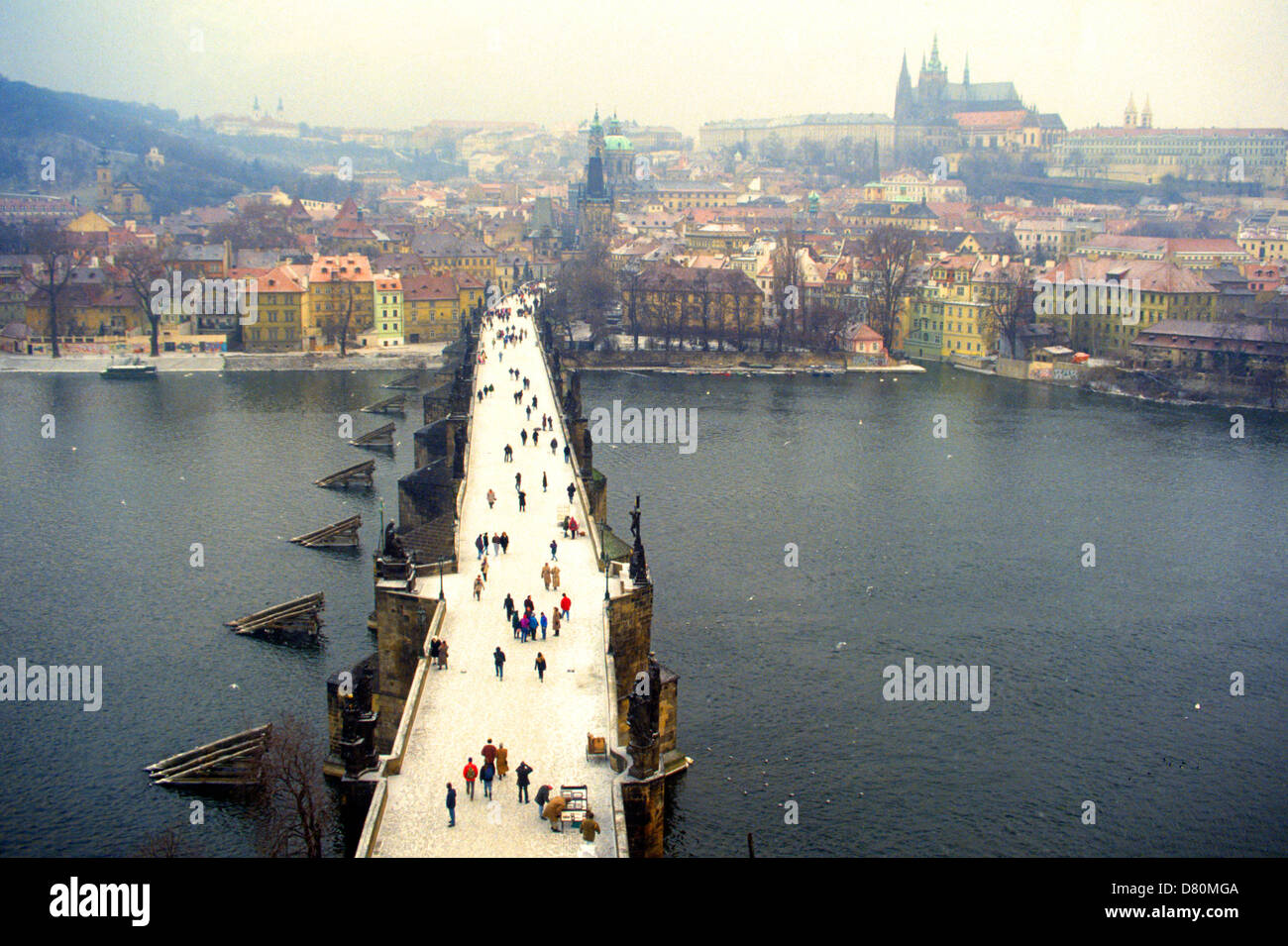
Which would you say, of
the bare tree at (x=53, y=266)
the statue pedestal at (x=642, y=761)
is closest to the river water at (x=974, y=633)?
the statue pedestal at (x=642, y=761)

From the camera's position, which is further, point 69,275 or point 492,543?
point 69,275

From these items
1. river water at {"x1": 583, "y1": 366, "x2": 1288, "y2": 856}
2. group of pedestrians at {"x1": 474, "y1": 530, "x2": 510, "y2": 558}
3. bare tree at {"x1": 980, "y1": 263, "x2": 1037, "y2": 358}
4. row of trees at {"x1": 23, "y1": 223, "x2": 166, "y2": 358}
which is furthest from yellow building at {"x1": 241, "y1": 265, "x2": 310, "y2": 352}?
group of pedestrians at {"x1": 474, "y1": 530, "x2": 510, "y2": 558}

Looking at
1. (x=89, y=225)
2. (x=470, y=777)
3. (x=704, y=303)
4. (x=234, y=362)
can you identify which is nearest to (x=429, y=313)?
(x=234, y=362)

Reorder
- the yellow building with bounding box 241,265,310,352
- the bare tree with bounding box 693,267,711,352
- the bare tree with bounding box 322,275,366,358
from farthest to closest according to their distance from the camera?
the bare tree with bounding box 693,267,711,352 < the bare tree with bounding box 322,275,366,358 < the yellow building with bounding box 241,265,310,352

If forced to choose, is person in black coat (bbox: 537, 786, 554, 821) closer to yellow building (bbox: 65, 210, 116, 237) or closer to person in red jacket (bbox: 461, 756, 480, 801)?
person in red jacket (bbox: 461, 756, 480, 801)

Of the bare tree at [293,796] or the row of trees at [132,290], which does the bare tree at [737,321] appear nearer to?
the row of trees at [132,290]

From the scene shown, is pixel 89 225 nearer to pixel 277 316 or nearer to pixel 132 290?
pixel 132 290
